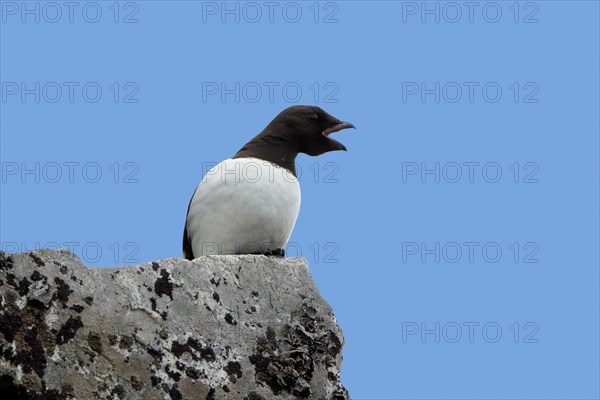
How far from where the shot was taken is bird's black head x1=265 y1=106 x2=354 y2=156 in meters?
10.0

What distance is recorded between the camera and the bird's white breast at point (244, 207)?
9.35 metres

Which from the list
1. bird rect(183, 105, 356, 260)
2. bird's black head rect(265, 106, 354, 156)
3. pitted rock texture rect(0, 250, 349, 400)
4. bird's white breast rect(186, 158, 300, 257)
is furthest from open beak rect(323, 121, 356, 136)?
pitted rock texture rect(0, 250, 349, 400)

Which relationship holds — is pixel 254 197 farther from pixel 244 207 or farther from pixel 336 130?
pixel 336 130

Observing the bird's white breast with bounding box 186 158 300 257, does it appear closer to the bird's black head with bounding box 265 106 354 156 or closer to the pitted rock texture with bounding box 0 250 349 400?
the bird's black head with bounding box 265 106 354 156

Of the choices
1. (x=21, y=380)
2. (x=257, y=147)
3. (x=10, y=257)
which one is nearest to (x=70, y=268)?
(x=10, y=257)

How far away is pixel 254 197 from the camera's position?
934cm

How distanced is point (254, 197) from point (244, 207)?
0.42 feet

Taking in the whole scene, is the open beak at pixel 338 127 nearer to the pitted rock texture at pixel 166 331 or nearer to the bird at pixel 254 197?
the bird at pixel 254 197

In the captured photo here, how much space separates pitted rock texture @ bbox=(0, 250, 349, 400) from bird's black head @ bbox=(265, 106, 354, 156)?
1.78 meters

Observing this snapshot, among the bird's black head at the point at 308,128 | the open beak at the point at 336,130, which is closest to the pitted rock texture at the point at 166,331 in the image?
the bird's black head at the point at 308,128

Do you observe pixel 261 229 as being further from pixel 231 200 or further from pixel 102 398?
pixel 102 398

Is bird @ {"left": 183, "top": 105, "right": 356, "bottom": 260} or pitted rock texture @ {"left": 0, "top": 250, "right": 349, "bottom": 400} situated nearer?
pitted rock texture @ {"left": 0, "top": 250, "right": 349, "bottom": 400}

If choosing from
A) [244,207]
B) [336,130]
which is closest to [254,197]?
[244,207]

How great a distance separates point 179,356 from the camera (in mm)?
7441
